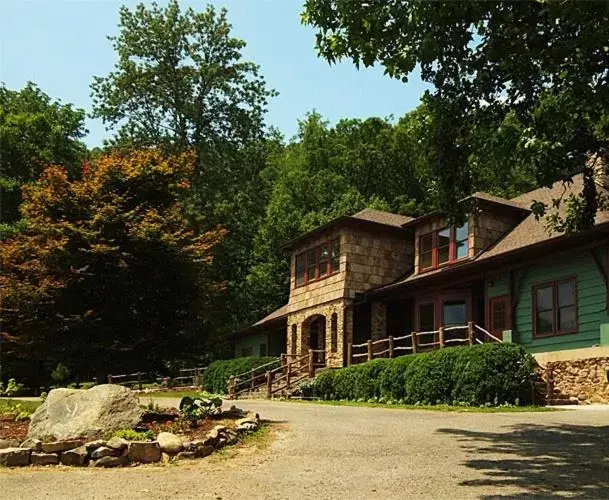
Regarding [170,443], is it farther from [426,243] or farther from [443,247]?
[426,243]

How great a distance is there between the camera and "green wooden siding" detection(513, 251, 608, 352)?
65.5 ft

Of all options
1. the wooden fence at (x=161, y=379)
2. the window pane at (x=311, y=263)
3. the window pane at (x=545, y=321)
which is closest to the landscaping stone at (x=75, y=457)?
the window pane at (x=545, y=321)

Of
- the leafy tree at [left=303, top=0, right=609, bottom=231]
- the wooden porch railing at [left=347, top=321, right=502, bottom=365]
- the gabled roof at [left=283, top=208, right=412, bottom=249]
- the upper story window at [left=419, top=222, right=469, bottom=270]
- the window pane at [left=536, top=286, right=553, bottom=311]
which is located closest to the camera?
the leafy tree at [left=303, top=0, right=609, bottom=231]

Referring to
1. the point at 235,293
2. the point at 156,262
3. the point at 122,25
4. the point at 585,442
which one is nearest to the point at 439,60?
the point at 585,442

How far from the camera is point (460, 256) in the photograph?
88.2ft

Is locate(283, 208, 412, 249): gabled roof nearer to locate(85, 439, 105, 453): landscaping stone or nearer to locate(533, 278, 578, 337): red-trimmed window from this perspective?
locate(533, 278, 578, 337): red-trimmed window

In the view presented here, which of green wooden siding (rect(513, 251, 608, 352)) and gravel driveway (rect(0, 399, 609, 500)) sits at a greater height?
green wooden siding (rect(513, 251, 608, 352))

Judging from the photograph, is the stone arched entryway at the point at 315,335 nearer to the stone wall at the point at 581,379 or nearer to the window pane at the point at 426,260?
the window pane at the point at 426,260

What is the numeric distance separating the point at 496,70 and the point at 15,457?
8.51 metres

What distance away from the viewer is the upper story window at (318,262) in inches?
1254

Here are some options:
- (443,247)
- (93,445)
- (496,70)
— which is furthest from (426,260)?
(93,445)

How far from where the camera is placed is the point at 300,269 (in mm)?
34750

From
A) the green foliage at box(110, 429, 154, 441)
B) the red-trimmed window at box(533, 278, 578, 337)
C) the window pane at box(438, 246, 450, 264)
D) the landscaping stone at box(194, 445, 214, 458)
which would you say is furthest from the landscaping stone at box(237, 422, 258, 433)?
the window pane at box(438, 246, 450, 264)

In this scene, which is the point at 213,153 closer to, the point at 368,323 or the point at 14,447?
the point at 368,323
